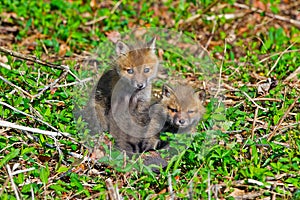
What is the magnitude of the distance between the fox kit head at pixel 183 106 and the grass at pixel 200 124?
0.17 m

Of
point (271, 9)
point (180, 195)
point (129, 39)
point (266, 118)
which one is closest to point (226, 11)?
point (271, 9)

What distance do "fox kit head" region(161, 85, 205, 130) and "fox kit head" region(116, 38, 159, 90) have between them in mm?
623

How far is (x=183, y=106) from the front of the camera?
22.1ft

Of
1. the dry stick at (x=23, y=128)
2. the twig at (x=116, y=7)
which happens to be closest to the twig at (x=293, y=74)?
the dry stick at (x=23, y=128)

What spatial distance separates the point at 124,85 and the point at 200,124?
124cm

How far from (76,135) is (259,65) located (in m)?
3.21

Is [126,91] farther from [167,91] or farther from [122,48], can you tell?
[167,91]

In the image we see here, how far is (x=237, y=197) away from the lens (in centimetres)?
573

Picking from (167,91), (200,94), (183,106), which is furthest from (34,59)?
(200,94)

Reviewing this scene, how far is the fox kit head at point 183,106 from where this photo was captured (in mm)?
6719

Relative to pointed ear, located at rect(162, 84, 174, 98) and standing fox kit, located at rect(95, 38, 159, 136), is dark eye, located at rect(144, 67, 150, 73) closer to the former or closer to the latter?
standing fox kit, located at rect(95, 38, 159, 136)

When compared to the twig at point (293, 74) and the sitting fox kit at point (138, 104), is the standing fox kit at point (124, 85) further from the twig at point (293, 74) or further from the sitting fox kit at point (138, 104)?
the twig at point (293, 74)

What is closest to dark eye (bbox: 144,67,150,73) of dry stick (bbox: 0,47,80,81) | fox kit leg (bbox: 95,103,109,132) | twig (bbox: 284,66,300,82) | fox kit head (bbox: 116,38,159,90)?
fox kit head (bbox: 116,38,159,90)

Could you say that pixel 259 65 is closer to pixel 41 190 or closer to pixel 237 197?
pixel 237 197
